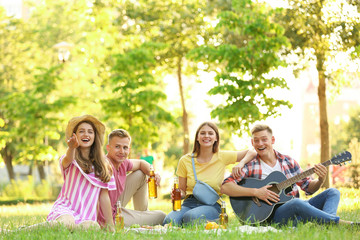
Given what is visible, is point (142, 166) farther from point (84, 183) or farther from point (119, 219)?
point (84, 183)

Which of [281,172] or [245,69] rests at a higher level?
[245,69]

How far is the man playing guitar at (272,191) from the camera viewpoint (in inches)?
282

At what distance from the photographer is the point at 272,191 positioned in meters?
7.50

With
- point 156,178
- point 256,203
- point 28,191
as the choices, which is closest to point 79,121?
point 156,178

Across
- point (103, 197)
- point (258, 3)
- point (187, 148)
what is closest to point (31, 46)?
point (187, 148)

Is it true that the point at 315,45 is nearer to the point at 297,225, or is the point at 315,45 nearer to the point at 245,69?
the point at 245,69

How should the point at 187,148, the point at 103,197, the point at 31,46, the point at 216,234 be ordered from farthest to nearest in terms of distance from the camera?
1. the point at 31,46
2. the point at 187,148
3. the point at 103,197
4. the point at 216,234

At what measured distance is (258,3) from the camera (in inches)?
658

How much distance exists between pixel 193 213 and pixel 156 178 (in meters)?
0.70

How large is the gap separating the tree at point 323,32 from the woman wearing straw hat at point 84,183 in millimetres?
9399

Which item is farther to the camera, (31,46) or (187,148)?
(31,46)

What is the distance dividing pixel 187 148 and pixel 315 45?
7.19 m

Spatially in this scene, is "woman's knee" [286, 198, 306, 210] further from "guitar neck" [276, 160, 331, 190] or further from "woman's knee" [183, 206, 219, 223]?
"woman's knee" [183, 206, 219, 223]

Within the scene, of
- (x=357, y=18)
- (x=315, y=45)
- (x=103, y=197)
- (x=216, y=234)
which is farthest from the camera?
(x=315, y=45)
